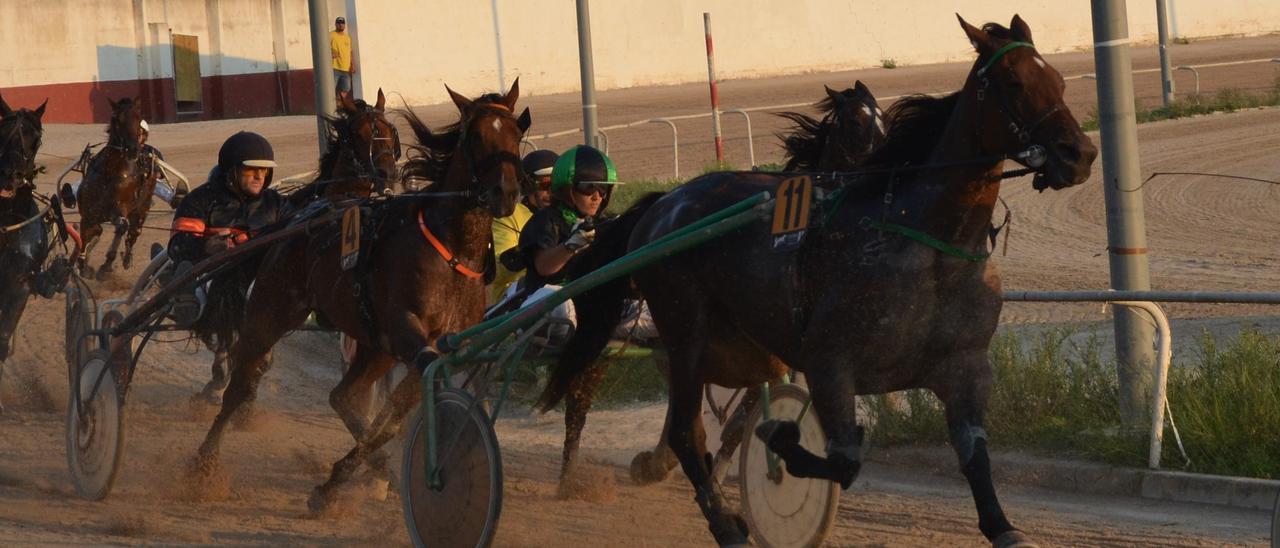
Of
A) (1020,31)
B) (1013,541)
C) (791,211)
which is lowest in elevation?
(1013,541)

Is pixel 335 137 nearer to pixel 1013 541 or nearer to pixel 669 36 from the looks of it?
pixel 1013 541

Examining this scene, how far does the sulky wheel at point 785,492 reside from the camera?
228 inches

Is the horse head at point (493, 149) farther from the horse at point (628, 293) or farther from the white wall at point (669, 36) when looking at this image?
the white wall at point (669, 36)

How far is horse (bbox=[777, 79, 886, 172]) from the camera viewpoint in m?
6.46

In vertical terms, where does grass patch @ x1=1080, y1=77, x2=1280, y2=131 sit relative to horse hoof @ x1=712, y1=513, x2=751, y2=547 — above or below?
above

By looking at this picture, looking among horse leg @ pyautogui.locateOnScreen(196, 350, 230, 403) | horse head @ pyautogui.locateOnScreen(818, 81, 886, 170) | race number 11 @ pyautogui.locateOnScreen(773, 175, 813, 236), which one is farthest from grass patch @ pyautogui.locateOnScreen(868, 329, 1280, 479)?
horse leg @ pyautogui.locateOnScreen(196, 350, 230, 403)

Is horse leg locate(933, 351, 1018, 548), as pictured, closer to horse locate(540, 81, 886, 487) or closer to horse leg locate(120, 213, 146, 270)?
horse locate(540, 81, 886, 487)

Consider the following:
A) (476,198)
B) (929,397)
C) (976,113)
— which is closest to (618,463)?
(929,397)

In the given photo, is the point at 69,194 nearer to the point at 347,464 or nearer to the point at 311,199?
the point at 311,199

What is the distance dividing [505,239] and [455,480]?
7.69ft

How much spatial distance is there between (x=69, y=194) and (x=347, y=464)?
6800 millimetres

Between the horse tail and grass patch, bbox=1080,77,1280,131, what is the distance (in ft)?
47.8

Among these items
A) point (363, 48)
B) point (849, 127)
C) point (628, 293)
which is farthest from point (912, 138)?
point (363, 48)

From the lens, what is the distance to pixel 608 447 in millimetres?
8781
